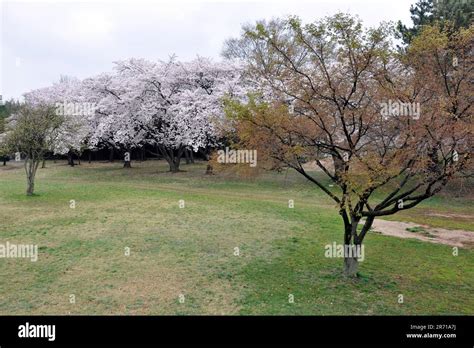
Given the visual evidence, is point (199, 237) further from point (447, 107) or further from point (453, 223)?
point (453, 223)

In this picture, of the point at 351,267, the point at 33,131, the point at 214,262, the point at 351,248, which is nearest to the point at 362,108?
the point at 351,248

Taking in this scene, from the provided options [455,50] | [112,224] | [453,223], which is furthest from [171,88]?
[455,50]

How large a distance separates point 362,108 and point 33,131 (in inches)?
631

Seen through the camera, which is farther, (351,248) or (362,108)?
(351,248)

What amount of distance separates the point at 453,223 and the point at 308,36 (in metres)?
10.4

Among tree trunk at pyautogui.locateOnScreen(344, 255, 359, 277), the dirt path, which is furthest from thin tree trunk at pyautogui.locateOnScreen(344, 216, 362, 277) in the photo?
the dirt path

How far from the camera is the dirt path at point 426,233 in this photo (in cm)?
1176

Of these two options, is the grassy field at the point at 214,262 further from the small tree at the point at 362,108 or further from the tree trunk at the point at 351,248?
the small tree at the point at 362,108

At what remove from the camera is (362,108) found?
25.2 ft

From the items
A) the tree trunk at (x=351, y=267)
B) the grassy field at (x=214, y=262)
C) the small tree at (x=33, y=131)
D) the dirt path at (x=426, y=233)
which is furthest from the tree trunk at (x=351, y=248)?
the small tree at (x=33, y=131)

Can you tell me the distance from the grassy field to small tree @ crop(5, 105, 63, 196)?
2.53 meters

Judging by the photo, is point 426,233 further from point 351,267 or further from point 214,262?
point 214,262
